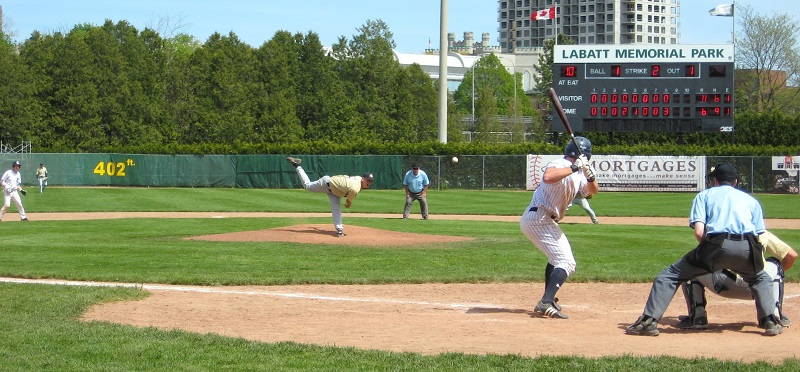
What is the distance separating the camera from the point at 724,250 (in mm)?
8445

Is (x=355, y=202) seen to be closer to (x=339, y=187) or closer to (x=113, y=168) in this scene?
(x=113, y=168)

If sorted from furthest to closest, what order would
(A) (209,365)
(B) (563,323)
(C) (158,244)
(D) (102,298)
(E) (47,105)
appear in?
1. (E) (47,105)
2. (C) (158,244)
3. (D) (102,298)
4. (B) (563,323)
5. (A) (209,365)

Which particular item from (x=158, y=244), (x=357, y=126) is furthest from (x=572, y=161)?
(x=357, y=126)

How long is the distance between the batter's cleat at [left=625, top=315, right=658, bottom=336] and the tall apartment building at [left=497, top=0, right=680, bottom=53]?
162416 millimetres

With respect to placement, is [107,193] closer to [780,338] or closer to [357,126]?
[357,126]

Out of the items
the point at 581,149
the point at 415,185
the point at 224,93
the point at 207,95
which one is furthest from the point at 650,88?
the point at 207,95

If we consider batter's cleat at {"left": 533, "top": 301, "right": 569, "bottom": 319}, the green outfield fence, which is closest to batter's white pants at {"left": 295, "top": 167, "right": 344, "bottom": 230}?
batter's cleat at {"left": 533, "top": 301, "right": 569, "bottom": 319}

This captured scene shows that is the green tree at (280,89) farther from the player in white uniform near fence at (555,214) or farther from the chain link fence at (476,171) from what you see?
the player in white uniform near fence at (555,214)

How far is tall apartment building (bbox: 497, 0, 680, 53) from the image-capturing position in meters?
174

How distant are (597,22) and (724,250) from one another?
17293cm

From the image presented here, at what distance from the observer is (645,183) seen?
45.2 m

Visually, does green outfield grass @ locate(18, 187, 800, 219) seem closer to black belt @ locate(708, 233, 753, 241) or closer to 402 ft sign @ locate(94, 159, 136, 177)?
402 ft sign @ locate(94, 159, 136, 177)

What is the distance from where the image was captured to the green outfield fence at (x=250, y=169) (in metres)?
47.6

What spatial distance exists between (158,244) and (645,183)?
1237 inches
